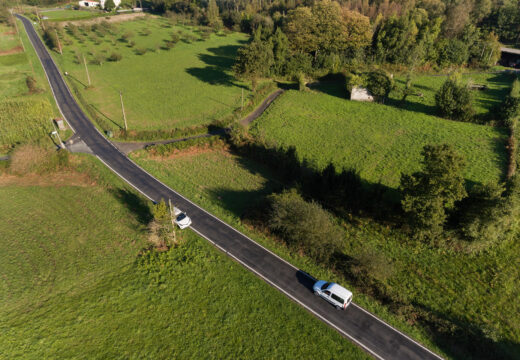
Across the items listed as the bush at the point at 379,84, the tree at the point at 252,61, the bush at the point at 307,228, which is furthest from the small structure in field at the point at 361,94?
the bush at the point at 307,228

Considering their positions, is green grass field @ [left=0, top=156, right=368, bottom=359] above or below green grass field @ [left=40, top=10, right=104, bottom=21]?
below

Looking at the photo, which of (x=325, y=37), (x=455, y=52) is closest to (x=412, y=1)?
(x=455, y=52)

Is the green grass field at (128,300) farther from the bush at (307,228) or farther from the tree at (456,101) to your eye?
the tree at (456,101)

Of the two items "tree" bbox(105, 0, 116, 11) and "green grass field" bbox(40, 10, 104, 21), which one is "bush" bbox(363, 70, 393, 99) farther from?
"tree" bbox(105, 0, 116, 11)

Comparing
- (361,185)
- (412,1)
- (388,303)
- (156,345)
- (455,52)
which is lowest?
(156,345)

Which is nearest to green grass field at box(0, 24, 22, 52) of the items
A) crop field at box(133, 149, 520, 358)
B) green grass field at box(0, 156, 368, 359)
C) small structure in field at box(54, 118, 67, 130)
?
small structure in field at box(54, 118, 67, 130)

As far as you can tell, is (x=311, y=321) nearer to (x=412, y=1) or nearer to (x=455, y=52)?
(x=455, y=52)
